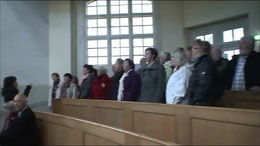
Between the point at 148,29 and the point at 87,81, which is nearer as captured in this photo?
the point at 87,81

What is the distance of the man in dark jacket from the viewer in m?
3.39

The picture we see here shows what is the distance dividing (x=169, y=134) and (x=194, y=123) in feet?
1.30

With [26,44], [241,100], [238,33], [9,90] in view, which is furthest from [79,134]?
[26,44]

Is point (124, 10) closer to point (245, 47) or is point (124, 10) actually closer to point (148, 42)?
point (148, 42)

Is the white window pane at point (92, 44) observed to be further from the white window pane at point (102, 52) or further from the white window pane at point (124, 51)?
the white window pane at point (124, 51)

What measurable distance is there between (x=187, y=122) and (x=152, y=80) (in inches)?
52.9

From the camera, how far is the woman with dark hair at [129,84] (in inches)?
191

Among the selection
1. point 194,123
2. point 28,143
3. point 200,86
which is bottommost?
point 28,143

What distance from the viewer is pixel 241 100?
3754 millimetres

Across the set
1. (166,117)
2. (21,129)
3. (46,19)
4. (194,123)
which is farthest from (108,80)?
(46,19)

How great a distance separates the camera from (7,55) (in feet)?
29.0

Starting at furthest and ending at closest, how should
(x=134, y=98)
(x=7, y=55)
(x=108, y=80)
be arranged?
(x=7, y=55), (x=108, y=80), (x=134, y=98)

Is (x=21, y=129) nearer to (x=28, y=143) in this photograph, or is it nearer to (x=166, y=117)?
(x=28, y=143)

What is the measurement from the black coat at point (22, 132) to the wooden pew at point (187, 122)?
1.07 m
